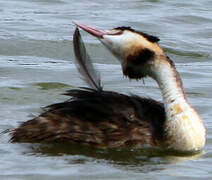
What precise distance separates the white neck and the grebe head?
107mm

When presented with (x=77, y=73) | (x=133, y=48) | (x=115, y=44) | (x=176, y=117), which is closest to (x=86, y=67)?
(x=115, y=44)

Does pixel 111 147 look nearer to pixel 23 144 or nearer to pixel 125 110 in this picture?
pixel 125 110

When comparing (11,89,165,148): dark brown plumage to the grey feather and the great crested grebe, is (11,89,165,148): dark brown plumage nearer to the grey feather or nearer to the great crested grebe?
the great crested grebe

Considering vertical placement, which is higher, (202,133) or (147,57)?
(147,57)

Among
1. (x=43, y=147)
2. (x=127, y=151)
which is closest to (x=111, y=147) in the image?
(x=127, y=151)

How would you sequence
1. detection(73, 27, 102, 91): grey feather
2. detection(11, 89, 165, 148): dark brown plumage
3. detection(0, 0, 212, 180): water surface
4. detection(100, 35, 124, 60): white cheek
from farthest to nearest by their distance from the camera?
detection(73, 27, 102, 91): grey feather
detection(100, 35, 124, 60): white cheek
detection(11, 89, 165, 148): dark brown plumage
detection(0, 0, 212, 180): water surface

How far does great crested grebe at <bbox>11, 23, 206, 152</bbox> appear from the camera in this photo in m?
8.02

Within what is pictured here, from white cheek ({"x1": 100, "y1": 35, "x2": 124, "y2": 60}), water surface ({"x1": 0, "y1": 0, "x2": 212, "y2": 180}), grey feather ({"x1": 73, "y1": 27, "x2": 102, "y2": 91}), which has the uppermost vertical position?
white cheek ({"x1": 100, "y1": 35, "x2": 124, "y2": 60})

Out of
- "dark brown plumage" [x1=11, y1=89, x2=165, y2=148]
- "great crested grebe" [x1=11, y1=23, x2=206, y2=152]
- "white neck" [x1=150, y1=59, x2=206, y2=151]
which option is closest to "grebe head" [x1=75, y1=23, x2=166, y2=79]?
"great crested grebe" [x1=11, y1=23, x2=206, y2=152]

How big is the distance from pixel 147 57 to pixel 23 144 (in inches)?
59.0

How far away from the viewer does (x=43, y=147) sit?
8.22 metres

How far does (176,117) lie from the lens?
8102mm

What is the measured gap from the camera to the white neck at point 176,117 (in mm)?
8062

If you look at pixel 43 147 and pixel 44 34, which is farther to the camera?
pixel 44 34
